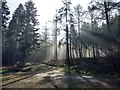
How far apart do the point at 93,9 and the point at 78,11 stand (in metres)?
26.6

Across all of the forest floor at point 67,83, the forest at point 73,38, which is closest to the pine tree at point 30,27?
the forest at point 73,38

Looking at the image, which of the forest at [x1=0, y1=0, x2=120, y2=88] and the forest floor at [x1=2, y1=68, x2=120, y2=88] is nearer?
the forest floor at [x1=2, y1=68, x2=120, y2=88]

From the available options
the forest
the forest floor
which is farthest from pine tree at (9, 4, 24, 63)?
the forest floor

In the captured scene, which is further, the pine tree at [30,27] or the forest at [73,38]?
the pine tree at [30,27]

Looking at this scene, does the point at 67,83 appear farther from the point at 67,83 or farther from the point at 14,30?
the point at 14,30

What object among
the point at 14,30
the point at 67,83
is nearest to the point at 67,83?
the point at 67,83

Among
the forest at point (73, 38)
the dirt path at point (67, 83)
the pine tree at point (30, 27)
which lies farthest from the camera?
the pine tree at point (30, 27)

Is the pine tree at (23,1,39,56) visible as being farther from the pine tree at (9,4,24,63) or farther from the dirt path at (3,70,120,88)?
the dirt path at (3,70,120,88)

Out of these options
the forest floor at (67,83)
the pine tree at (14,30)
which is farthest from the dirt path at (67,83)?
the pine tree at (14,30)

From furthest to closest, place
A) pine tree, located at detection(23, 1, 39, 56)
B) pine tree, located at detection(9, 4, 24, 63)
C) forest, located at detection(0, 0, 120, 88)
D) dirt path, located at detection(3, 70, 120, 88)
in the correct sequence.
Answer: pine tree, located at detection(9, 4, 24, 63), pine tree, located at detection(23, 1, 39, 56), forest, located at detection(0, 0, 120, 88), dirt path, located at detection(3, 70, 120, 88)

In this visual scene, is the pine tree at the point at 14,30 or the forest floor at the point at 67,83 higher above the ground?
the pine tree at the point at 14,30

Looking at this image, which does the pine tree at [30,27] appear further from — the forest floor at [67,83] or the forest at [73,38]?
the forest floor at [67,83]

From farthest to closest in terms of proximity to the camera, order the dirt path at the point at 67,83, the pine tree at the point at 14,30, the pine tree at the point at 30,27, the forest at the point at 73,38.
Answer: the pine tree at the point at 14,30
the pine tree at the point at 30,27
the forest at the point at 73,38
the dirt path at the point at 67,83

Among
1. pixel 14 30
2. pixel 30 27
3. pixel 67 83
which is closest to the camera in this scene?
pixel 67 83
